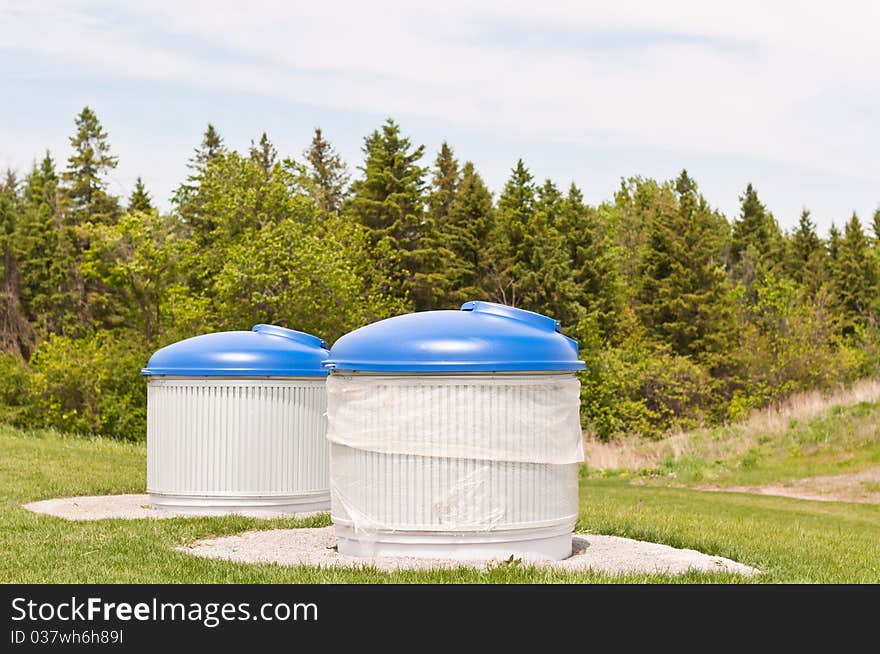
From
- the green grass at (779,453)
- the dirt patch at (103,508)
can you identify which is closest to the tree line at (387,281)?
the green grass at (779,453)

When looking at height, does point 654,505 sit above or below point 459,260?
below

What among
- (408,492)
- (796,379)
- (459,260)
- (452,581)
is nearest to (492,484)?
(408,492)

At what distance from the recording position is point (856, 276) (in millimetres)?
58219

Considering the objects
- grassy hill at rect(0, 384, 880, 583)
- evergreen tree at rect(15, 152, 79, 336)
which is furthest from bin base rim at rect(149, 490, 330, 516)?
evergreen tree at rect(15, 152, 79, 336)

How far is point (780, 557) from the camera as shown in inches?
387

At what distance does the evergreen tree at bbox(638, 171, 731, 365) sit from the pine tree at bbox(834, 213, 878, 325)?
12928mm

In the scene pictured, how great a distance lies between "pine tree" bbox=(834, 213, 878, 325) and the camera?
191 ft

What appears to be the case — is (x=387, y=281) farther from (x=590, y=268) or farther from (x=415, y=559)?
(x=415, y=559)

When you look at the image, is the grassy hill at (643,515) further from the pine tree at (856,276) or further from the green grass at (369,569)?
the pine tree at (856,276)

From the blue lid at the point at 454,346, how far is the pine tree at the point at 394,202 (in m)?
36.1

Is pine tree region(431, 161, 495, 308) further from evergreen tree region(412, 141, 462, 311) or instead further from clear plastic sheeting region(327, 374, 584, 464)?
clear plastic sheeting region(327, 374, 584, 464)

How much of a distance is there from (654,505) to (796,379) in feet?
113

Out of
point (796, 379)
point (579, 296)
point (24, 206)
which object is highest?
point (24, 206)

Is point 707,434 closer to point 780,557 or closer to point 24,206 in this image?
point 780,557
